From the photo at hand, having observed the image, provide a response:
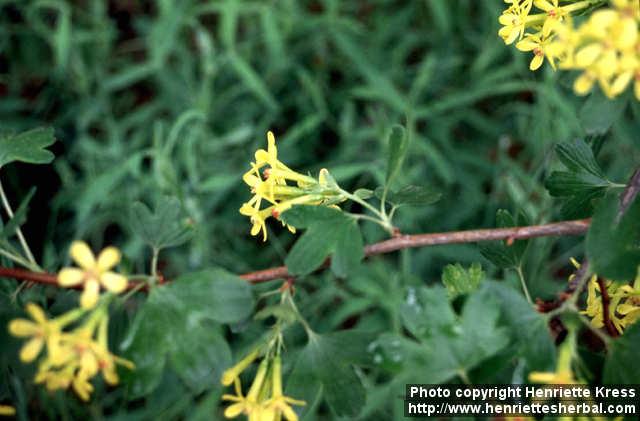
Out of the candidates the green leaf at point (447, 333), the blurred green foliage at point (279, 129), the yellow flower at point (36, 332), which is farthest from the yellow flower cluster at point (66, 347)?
the blurred green foliage at point (279, 129)

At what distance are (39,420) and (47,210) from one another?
23.4 inches

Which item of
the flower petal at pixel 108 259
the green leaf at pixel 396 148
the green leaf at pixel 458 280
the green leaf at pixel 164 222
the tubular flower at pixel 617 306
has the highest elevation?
the green leaf at pixel 396 148

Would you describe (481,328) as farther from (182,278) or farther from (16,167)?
(16,167)

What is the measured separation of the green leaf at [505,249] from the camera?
0.85m

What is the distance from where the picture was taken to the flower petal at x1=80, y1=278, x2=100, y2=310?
0.62m

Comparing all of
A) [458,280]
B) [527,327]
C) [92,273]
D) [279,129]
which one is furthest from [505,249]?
[279,129]

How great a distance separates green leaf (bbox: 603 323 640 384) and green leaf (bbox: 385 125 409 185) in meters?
0.31

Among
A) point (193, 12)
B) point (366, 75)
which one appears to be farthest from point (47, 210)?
point (366, 75)

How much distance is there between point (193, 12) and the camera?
2023mm

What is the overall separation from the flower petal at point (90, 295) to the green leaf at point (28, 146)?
11.9 inches

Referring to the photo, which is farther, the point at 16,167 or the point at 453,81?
the point at 453,81

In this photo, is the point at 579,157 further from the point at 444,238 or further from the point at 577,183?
the point at 444,238

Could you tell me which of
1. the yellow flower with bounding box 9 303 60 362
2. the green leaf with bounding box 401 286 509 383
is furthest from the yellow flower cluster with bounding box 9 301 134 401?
the green leaf with bounding box 401 286 509 383

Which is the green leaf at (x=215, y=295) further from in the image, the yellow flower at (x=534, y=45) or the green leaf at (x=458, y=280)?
the yellow flower at (x=534, y=45)
